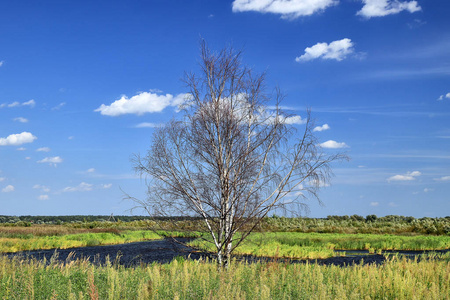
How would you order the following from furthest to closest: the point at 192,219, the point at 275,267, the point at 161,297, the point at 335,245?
the point at 335,245 < the point at 192,219 < the point at 275,267 < the point at 161,297

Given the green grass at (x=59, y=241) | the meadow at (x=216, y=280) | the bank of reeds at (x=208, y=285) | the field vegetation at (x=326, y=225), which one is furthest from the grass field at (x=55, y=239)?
the bank of reeds at (x=208, y=285)

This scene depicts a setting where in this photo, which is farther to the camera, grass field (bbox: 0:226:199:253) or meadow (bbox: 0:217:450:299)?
grass field (bbox: 0:226:199:253)

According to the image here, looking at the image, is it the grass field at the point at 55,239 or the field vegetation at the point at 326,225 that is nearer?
the field vegetation at the point at 326,225

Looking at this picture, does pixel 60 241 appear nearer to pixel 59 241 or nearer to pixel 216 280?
pixel 59 241

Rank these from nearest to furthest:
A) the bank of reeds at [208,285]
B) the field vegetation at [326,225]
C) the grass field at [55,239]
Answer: the bank of reeds at [208,285], the field vegetation at [326,225], the grass field at [55,239]

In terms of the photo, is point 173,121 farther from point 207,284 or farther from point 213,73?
point 207,284

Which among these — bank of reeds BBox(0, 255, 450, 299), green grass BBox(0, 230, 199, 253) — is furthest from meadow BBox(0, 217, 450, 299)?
green grass BBox(0, 230, 199, 253)

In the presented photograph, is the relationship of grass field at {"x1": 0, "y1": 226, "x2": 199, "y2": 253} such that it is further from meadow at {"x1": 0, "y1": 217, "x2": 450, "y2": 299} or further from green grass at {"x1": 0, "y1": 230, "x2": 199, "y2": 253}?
meadow at {"x1": 0, "y1": 217, "x2": 450, "y2": 299}

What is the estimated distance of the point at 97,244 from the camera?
37469 millimetres

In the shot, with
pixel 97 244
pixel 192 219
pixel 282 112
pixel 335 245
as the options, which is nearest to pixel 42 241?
pixel 97 244

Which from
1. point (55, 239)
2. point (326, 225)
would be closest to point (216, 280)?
point (55, 239)

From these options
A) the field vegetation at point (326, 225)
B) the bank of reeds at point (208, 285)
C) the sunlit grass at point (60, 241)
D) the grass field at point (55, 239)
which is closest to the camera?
the bank of reeds at point (208, 285)

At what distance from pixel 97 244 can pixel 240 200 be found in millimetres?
29778

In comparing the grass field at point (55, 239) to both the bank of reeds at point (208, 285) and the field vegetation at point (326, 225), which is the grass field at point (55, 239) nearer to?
the field vegetation at point (326, 225)
